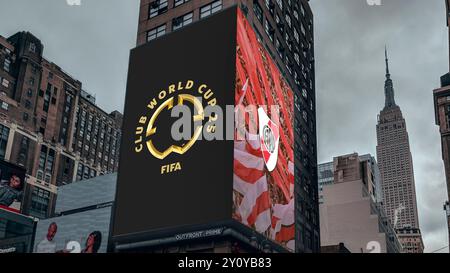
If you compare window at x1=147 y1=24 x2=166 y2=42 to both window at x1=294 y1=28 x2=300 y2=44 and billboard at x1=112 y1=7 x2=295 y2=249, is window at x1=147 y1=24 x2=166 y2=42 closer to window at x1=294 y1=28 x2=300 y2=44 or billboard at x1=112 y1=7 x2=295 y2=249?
billboard at x1=112 y1=7 x2=295 y2=249

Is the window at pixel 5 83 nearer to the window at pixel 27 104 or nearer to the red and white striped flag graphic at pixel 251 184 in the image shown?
the window at pixel 27 104

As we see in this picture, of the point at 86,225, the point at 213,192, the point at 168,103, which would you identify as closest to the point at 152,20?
the point at 168,103

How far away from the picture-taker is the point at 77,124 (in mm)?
150000

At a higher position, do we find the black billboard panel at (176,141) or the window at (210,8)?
the window at (210,8)

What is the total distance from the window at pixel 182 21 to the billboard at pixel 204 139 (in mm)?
2496

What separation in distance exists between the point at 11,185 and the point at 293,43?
210ft

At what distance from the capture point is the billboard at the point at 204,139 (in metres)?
53.0

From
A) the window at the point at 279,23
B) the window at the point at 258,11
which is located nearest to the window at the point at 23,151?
the window at the point at 279,23

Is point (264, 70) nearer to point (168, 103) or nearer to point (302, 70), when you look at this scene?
point (168, 103)

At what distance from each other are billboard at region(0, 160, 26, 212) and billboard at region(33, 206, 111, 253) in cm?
1560

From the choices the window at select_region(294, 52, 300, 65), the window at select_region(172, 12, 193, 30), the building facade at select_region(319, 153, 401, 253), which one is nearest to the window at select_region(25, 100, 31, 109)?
the window at select_region(294, 52, 300, 65)

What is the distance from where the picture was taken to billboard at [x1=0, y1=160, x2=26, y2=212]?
10606cm

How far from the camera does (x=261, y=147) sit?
5900 cm

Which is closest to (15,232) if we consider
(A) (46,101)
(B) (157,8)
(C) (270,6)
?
(A) (46,101)
